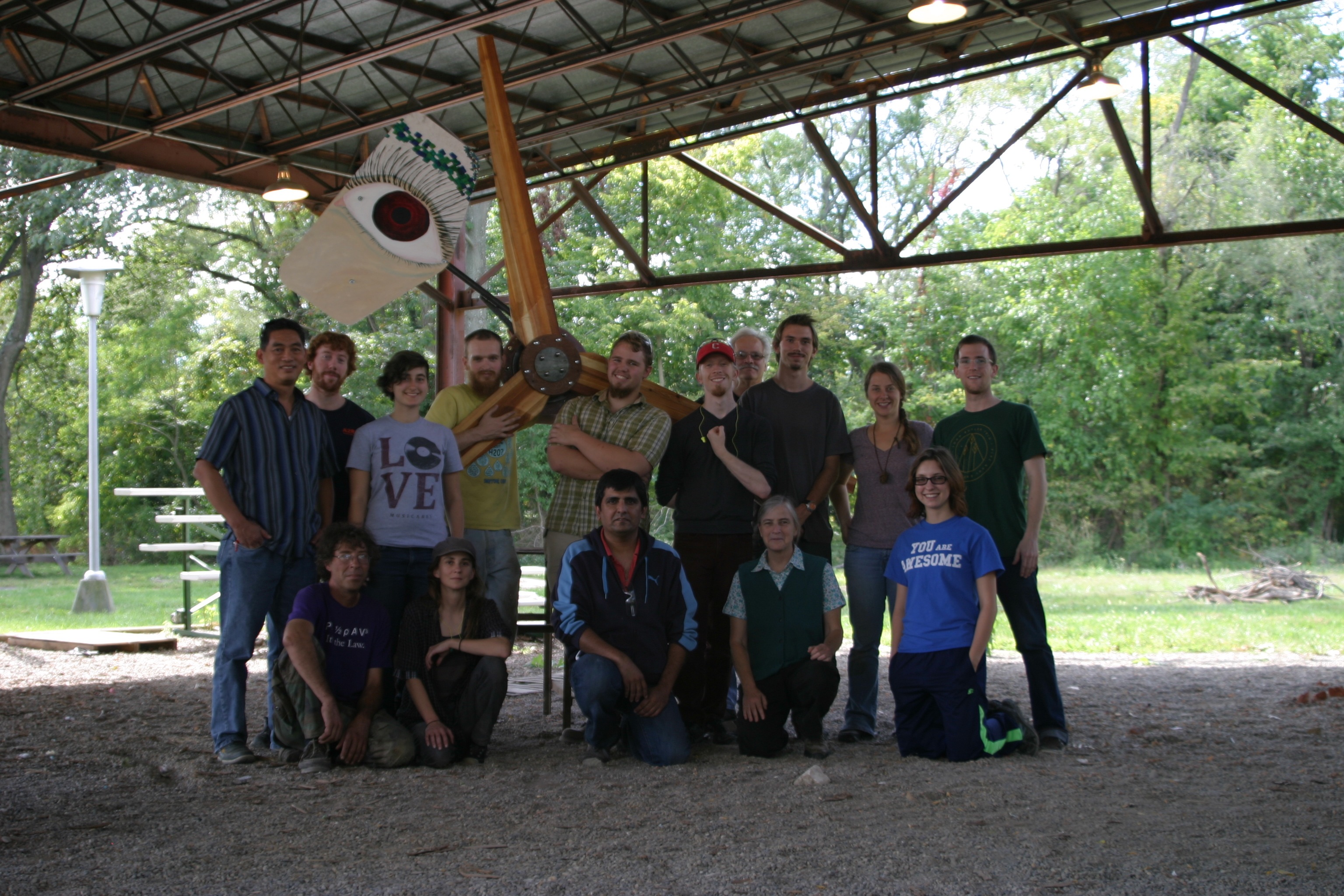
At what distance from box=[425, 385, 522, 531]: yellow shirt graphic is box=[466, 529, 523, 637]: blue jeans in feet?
0.12

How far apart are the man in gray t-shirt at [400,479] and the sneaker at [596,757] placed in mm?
987

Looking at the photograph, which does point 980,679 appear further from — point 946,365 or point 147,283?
point 147,283

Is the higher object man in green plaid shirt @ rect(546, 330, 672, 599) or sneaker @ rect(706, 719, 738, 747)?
man in green plaid shirt @ rect(546, 330, 672, 599)

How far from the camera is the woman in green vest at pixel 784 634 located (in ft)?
14.5

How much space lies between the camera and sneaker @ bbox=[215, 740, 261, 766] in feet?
13.9

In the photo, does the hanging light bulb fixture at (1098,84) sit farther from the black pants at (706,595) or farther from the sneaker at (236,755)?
the sneaker at (236,755)

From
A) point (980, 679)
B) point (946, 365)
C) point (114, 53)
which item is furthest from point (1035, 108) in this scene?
point (980, 679)

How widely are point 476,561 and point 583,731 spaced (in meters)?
0.82

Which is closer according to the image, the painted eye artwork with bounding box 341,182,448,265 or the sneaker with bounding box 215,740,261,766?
the sneaker with bounding box 215,740,261,766

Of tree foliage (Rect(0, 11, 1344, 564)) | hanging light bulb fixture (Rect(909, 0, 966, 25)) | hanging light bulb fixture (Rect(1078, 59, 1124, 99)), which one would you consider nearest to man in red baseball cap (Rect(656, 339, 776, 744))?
hanging light bulb fixture (Rect(909, 0, 966, 25))

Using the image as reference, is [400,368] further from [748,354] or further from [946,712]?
[946,712]

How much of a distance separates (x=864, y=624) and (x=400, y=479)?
194cm

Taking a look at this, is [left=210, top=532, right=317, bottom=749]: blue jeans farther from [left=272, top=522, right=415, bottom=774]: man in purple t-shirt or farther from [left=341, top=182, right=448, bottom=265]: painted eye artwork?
[left=341, top=182, right=448, bottom=265]: painted eye artwork

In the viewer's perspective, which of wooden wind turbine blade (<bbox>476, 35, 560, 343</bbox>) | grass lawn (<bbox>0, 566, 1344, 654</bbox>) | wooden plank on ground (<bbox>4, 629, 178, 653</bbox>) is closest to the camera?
wooden wind turbine blade (<bbox>476, 35, 560, 343</bbox>)
